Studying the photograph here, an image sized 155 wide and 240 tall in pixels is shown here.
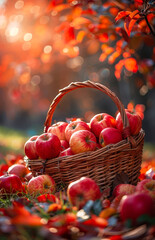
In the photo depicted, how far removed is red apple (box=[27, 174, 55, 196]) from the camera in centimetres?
174

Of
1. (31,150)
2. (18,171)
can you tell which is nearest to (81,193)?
(31,150)

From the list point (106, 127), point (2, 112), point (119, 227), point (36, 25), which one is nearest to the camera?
point (119, 227)

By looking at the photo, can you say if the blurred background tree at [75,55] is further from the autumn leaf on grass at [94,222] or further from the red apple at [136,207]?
the autumn leaf on grass at [94,222]

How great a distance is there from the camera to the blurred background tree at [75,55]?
2.44 metres

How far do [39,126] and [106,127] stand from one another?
633 cm

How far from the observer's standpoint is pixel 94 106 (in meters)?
A: 7.32

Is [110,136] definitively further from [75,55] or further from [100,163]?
[75,55]

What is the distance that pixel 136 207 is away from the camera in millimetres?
1087

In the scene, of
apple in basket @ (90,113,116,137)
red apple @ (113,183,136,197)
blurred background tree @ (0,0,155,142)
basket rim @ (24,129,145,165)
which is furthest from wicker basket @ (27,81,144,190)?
blurred background tree @ (0,0,155,142)

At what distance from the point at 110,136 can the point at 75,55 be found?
1.55m

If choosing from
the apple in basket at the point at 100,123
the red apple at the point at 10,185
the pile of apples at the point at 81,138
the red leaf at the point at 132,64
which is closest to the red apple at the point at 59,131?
the pile of apples at the point at 81,138

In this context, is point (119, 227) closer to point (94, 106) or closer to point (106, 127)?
point (106, 127)

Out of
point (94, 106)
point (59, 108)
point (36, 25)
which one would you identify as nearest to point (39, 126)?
point (59, 108)

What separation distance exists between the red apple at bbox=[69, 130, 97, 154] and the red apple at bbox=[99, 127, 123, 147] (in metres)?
0.07
